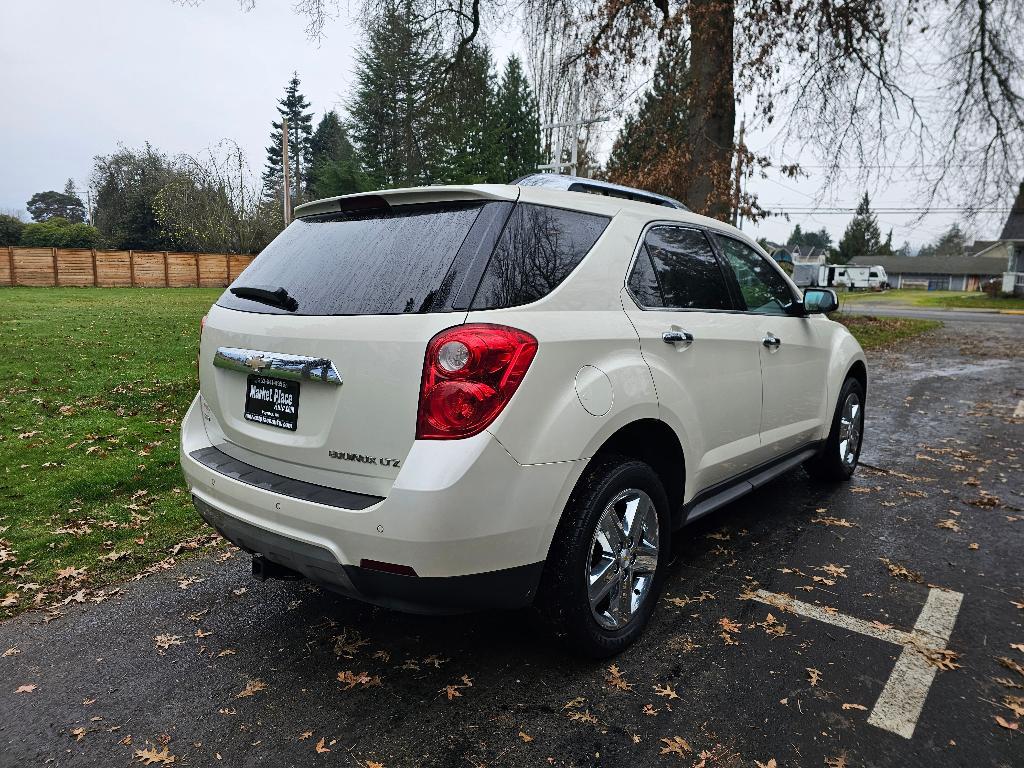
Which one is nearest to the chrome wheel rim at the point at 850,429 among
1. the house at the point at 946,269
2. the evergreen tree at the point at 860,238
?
the house at the point at 946,269

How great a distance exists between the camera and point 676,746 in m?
2.27

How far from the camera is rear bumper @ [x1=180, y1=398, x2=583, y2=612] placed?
2.13m

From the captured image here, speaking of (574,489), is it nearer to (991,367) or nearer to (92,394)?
(92,394)

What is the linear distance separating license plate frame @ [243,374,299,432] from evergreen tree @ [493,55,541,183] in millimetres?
34333

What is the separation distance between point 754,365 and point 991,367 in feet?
36.9

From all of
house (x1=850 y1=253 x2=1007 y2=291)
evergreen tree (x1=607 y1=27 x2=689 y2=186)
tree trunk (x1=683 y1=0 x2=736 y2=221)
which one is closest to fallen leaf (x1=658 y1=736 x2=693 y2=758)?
tree trunk (x1=683 y1=0 x2=736 y2=221)

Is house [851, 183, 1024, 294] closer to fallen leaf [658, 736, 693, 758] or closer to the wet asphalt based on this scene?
the wet asphalt

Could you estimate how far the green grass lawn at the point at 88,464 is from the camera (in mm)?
3693

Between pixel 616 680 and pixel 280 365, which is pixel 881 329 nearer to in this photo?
pixel 616 680

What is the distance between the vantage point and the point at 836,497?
4.89m

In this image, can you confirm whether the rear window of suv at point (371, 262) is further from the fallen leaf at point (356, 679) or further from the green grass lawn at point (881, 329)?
the green grass lawn at point (881, 329)

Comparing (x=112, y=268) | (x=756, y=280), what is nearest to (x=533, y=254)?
(x=756, y=280)

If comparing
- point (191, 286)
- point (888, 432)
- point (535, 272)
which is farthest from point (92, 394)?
point (191, 286)

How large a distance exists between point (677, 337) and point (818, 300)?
1.96 m
